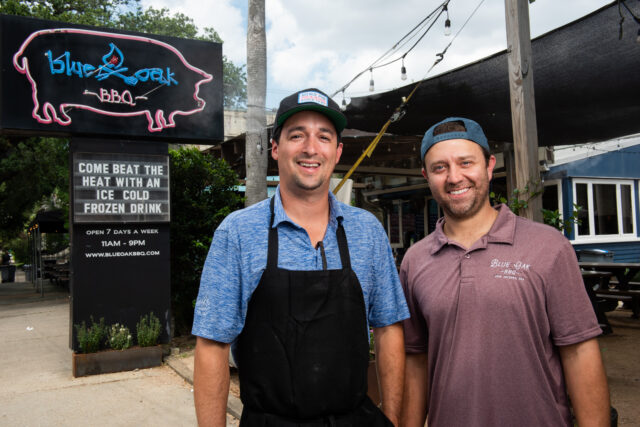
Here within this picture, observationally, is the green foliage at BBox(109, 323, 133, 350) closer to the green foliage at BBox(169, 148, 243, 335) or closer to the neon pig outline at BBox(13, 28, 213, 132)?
the green foliage at BBox(169, 148, 243, 335)

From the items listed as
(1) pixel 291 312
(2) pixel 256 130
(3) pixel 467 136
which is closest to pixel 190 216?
(2) pixel 256 130

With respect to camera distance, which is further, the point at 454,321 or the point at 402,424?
the point at 402,424

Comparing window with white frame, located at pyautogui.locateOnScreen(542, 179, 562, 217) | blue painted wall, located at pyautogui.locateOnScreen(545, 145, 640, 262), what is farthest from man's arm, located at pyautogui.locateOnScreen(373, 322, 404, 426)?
window with white frame, located at pyautogui.locateOnScreen(542, 179, 562, 217)

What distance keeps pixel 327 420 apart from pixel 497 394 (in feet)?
2.15

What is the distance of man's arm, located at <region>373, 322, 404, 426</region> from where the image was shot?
6.81 ft

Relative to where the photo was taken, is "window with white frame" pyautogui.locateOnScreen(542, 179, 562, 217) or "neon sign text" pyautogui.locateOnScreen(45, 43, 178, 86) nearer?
"neon sign text" pyautogui.locateOnScreen(45, 43, 178, 86)

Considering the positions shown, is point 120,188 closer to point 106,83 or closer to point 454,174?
point 106,83

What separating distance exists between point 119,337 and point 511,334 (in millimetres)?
6112

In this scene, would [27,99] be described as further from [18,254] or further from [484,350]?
[18,254]

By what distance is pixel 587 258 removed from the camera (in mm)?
11484

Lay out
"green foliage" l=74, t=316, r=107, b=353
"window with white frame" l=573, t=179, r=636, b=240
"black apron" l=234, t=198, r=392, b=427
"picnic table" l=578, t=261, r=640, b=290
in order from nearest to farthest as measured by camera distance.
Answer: "black apron" l=234, t=198, r=392, b=427 → "green foliage" l=74, t=316, r=107, b=353 → "picnic table" l=578, t=261, r=640, b=290 → "window with white frame" l=573, t=179, r=636, b=240

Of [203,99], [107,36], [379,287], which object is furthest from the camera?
[203,99]

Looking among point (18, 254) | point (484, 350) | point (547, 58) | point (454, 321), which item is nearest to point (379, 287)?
point (454, 321)

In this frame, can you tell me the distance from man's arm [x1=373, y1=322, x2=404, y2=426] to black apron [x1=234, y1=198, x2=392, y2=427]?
9.0 inches
